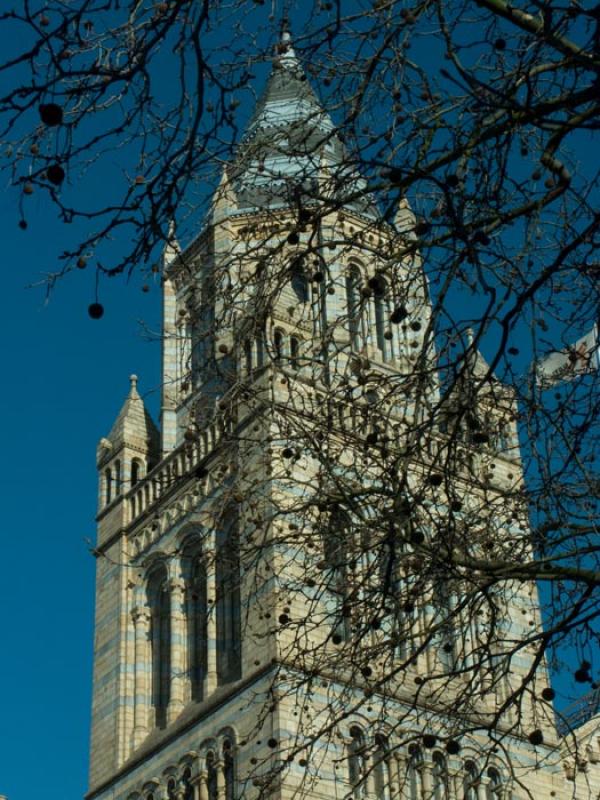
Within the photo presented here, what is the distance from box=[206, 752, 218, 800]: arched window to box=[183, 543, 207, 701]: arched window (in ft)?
6.15

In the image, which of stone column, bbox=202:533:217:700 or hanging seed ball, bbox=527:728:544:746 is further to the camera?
stone column, bbox=202:533:217:700

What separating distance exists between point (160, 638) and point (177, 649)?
3.77ft

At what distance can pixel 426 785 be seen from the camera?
2833 centimetres

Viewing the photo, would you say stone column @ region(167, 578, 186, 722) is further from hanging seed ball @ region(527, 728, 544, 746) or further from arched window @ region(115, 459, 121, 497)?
hanging seed ball @ region(527, 728, 544, 746)

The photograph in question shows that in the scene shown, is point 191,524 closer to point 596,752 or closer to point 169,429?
point 169,429

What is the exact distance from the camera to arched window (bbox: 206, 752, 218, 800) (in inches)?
1089

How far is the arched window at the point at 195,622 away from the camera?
30078 millimetres

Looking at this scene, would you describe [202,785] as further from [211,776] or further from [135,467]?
[135,467]

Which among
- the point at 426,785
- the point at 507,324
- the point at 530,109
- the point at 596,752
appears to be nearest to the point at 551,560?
the point at 507,324

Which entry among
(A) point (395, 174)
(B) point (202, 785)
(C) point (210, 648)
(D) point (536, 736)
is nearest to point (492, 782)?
(B) point (202, 785)

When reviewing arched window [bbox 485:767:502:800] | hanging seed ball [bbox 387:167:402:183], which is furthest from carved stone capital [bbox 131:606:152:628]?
hanging seed ball [bbox 387:167:402:183]

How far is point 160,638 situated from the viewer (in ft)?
104

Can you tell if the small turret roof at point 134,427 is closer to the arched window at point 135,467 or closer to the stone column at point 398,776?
the arched window at point 135,467

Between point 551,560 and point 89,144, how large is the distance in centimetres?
417
